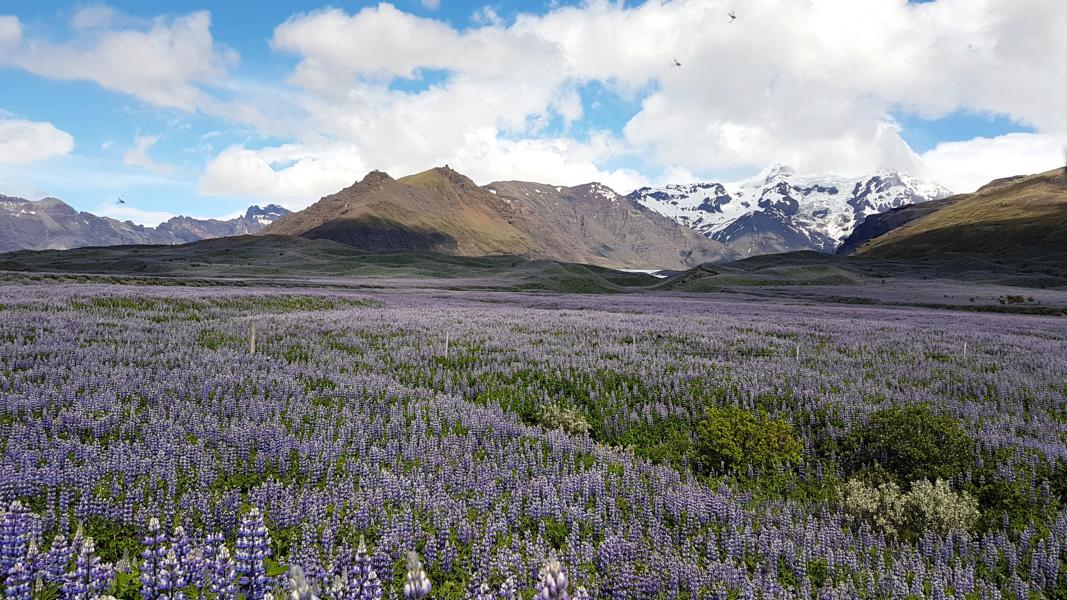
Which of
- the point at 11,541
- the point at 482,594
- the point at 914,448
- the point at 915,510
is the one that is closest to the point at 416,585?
the point at 482,594

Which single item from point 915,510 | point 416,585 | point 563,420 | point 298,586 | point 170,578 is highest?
point 298,586

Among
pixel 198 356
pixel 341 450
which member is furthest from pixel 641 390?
pixel 198 356

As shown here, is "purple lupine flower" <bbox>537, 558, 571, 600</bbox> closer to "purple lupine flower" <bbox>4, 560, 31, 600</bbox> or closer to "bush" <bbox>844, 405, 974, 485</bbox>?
"purple lupine flower" <bbox>4, 560, 31, 600</bbox>

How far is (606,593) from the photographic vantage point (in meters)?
4.16

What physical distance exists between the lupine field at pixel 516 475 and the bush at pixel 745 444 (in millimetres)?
35

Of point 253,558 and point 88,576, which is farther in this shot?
point 253,558

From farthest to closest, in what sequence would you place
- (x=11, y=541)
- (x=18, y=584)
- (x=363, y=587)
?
(x=11, y=541) < (x=363, y=587) < (x=18, y=584)

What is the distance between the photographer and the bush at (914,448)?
7.18 metres

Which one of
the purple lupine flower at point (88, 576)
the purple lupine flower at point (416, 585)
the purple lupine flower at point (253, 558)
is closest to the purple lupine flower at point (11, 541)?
the purple lupine flower at point (88, 576)

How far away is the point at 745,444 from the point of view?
7527mm

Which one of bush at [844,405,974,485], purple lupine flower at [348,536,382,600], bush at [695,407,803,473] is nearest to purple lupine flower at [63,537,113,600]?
purple lupine flower at [348,536,382,600]

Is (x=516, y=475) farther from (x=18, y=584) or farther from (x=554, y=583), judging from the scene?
(x=18, y=584)

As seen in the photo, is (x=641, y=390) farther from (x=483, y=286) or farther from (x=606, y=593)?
(x=483, y=286)

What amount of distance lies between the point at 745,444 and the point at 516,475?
3.42 metres
